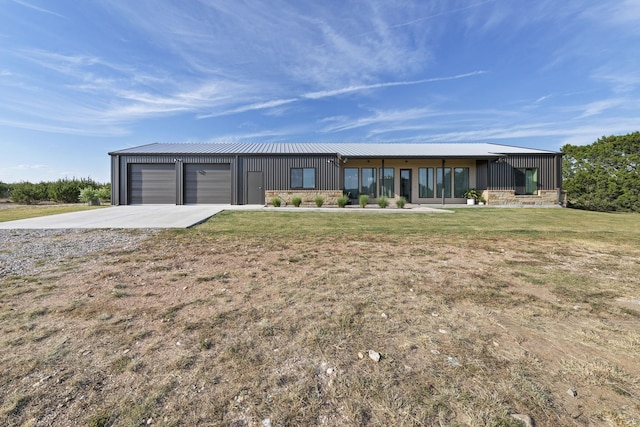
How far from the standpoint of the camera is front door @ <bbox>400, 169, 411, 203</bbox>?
19.1 meters

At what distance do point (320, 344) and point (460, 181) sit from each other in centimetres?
1987

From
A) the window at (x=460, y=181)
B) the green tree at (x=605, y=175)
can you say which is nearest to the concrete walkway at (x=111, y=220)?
the window at (x=460, y=181)

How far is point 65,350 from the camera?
6.41 feet

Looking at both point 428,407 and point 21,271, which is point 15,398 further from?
point 21,271

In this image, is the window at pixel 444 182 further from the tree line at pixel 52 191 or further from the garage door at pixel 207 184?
the tree line at pixel 52 191

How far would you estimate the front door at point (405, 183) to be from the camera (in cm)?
1909

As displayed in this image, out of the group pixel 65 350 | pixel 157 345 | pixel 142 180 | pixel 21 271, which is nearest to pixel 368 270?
pixel 157 345

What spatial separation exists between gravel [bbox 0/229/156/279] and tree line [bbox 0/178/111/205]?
583 inches

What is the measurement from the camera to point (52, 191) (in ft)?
66.3

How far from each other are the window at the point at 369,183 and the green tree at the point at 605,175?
46.6 ft

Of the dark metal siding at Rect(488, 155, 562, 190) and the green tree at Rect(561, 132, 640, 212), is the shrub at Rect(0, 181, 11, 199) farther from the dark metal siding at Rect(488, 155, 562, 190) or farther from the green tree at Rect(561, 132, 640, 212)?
the green tree at Rect(561, 132, 640, 212)

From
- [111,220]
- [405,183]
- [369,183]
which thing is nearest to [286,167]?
[369,183]

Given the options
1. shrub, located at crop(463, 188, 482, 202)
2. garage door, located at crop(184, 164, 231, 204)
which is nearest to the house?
garage door, located at crop(184, 164, 231, 204)

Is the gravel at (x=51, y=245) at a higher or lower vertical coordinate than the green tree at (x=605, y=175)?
lower
